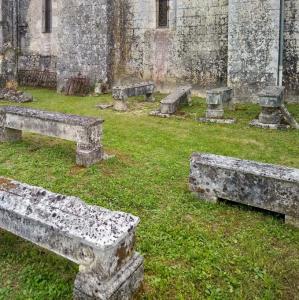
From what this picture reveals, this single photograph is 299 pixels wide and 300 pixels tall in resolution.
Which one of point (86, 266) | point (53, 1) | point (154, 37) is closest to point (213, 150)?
point (86, 266)

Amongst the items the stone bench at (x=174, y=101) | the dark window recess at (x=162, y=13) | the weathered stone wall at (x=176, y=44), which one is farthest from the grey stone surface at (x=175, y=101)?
the dark window recess at (x=162, y=13)

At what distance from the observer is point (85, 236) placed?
2.34 m

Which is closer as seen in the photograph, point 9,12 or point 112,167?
point 112,167

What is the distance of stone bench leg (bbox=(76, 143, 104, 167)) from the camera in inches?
210

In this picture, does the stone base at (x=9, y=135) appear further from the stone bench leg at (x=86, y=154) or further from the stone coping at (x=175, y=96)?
the stone coping at (x=175, y=96)

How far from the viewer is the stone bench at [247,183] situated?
11.8 ft

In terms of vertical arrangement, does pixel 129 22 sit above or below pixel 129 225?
above

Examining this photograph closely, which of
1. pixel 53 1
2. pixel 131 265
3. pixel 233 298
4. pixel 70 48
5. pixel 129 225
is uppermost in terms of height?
pixel 53 1

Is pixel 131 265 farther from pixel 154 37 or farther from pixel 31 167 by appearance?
pixel 154 37

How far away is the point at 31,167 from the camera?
535 cm

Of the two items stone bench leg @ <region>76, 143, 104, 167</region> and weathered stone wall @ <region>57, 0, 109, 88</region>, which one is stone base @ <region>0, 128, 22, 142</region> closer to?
stone bench leg @ <region>76, 143, 104, 167</region>

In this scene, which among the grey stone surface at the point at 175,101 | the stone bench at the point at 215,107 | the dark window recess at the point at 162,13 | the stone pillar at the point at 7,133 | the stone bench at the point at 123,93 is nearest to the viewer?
the stone pillar at the point at 7,133

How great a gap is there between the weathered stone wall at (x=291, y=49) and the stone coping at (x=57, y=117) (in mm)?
7255

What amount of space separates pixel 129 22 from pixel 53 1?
14.2ft
